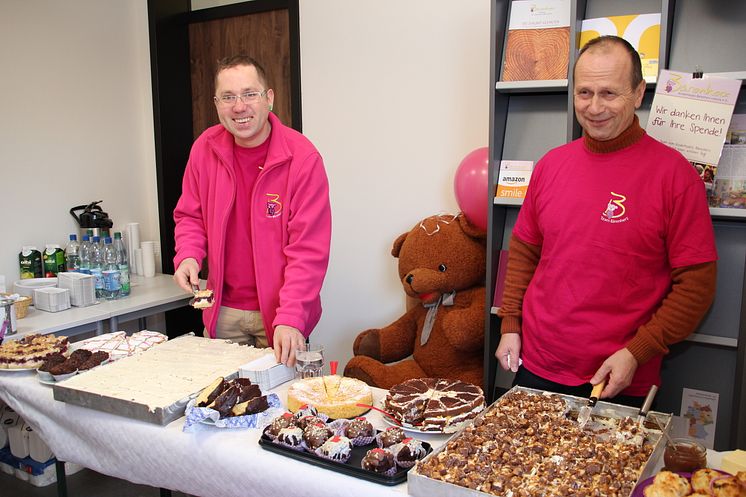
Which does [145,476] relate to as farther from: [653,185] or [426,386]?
[653,185]

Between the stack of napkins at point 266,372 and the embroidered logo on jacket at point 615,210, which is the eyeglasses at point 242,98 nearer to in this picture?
the stack of napkins at point 266,372

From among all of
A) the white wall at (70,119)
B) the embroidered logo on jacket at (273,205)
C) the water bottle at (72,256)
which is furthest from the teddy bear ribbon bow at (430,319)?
the white wall at (70,119)

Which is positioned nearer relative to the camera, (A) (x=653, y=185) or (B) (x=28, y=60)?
(A) (x=653, y=185)

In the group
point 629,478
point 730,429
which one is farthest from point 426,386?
point 730,429

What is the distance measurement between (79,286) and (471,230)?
1928mm

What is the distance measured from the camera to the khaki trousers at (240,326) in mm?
2295

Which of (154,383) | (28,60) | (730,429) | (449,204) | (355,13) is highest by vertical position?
(355,13)

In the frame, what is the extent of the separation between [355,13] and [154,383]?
7.21 feet

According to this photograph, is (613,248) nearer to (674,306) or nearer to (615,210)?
(615,210)

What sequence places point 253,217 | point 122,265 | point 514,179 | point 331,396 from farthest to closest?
point 122,265
point 514,179
point 253,217
point 331,396

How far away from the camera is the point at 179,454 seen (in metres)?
1.57

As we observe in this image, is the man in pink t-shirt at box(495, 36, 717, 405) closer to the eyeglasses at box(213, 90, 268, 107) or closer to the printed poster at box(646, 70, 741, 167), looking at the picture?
the printed poster at box(646, 70, 741, 167)

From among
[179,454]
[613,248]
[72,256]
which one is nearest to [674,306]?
[613,248]

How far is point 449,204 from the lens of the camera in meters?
3.07
